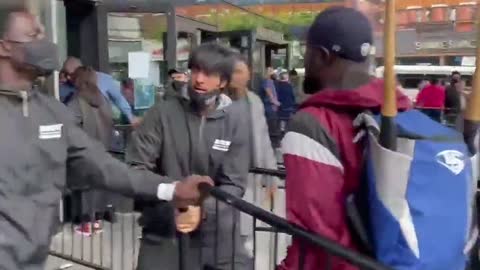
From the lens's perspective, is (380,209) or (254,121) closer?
(380,209)

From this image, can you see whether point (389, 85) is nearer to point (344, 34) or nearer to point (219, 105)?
point (344, 34)

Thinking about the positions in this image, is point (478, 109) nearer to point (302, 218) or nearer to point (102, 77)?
point (302, 218)

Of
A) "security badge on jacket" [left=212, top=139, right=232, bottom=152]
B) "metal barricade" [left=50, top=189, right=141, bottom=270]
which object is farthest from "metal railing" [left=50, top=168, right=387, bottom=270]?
"security badge on jacket" [left=212, top=139, right=232, bottom=152]

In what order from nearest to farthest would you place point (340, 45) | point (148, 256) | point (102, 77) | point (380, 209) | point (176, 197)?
point (380, 209), point (340, 45), point (176, 197), point (148, 256), point (102, 77)

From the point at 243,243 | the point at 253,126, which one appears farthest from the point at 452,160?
the point at 253,126

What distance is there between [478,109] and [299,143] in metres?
0.58

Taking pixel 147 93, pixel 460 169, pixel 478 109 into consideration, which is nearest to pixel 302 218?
pixel 460 169

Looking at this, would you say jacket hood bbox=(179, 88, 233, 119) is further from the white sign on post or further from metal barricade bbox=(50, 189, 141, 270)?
the white sign on post

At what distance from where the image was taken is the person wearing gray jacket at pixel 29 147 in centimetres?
296

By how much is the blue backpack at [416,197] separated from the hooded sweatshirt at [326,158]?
0.19ft

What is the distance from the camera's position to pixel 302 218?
8.12 ft

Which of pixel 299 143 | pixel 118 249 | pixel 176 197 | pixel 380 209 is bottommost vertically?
pixel 118 249

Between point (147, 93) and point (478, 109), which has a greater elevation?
point (478, 109)

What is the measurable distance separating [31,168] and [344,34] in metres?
1.23
